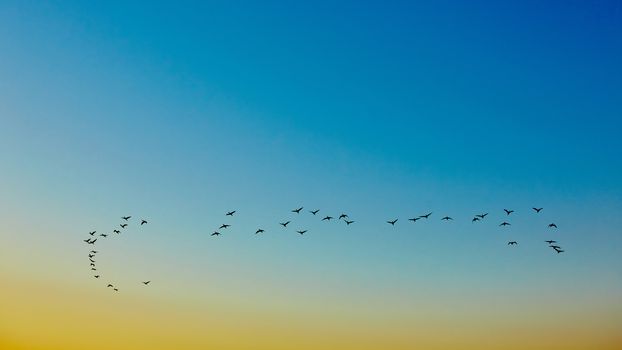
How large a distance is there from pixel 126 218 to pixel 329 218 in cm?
3495

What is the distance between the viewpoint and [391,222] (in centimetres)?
9394

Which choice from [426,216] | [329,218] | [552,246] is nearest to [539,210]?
[552,246]

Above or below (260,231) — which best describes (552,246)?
below

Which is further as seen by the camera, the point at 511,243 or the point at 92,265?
the point at 92,265

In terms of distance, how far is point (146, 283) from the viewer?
345 feet

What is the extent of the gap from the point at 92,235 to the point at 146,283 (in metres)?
13.3

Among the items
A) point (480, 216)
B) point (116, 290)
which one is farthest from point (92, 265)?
point (480, 216)

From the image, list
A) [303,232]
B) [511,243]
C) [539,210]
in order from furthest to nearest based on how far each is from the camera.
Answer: [303,232] → [511,243] → [539,210]

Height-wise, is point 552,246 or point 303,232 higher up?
point 303,232

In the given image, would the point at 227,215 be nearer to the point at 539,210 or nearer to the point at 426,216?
the point at 426,216

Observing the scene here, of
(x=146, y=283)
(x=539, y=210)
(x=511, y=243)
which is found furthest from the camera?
(x=146, y=283)

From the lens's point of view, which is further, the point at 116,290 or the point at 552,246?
the point at 116,290

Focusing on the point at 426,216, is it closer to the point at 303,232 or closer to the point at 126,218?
the point at 303,232

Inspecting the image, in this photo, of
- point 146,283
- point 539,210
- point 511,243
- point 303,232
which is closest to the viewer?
point 539,210
